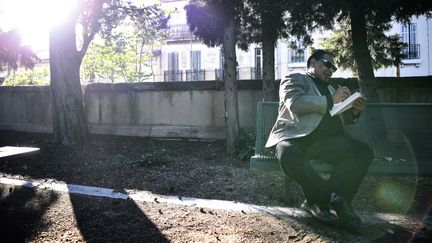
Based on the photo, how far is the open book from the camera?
10.2 feet

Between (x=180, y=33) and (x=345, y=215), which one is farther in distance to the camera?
(x=180, y=33)

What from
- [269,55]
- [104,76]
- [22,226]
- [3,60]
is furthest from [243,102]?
[104,76]

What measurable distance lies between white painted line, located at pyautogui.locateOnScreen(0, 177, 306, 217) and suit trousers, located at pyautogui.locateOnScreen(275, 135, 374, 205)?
1.56ft

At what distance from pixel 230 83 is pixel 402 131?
3.30 m

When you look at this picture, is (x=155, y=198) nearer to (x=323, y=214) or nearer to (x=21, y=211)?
(x=21, y=211)

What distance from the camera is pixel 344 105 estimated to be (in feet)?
10.2

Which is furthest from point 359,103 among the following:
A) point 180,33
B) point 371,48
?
point 180,33

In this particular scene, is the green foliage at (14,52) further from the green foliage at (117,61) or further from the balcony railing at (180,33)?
the balcony railing at (180,33)

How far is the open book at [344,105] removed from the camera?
3100mm

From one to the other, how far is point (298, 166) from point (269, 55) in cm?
465

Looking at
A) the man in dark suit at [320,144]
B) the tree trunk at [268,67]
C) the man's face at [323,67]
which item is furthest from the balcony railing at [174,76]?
the man in dark suit at [320,144]

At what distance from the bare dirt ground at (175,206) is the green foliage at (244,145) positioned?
8.0 inches

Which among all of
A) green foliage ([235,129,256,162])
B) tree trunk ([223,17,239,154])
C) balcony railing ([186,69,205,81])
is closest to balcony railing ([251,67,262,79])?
balcony railing ([186,69,205,81])

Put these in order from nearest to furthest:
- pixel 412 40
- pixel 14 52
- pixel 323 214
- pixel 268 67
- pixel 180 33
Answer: pixel 323 214 < pixel 268 67 < pixel 14 52 < pixel 412 40 < pixel 180 33
